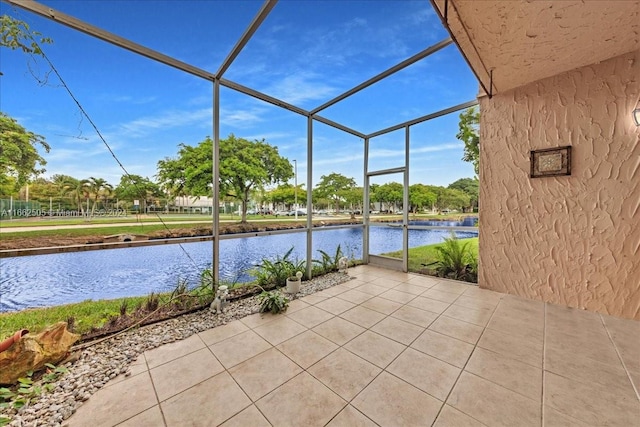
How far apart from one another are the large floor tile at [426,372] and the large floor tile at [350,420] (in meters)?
0.46

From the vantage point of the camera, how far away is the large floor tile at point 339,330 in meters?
2.13

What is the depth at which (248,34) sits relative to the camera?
2086 millimetres

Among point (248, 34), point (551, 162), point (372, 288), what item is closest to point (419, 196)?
point (551, 162)

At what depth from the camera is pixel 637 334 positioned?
2152mm

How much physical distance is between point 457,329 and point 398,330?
61cm

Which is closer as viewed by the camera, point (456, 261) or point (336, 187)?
point (456, 261)

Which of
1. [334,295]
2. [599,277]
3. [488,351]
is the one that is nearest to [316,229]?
[334,295]

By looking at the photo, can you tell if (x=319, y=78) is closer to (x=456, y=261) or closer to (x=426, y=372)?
(x=426, y=372)

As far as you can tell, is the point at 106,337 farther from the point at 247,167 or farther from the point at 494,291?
the point at 494,291

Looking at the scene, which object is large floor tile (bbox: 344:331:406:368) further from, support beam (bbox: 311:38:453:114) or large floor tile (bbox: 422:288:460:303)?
support beam (bbox: 311:38:453:114)

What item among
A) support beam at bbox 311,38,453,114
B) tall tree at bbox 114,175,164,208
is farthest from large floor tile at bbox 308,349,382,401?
support beam at bbox 311,38,453,114

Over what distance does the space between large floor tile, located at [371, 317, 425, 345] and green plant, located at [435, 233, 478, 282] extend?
2.10m

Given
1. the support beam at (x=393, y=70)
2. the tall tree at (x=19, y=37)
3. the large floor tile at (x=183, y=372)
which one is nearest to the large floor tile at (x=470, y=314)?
the large floor tile at (x=183, y=372)

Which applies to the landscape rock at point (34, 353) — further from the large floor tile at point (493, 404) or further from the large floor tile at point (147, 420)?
the large floor tile at point (493, 404)
